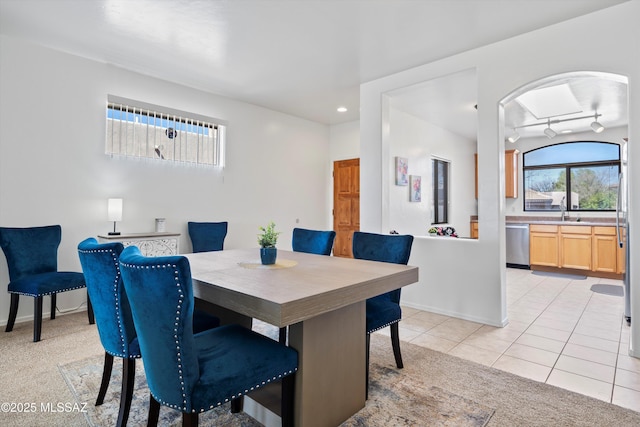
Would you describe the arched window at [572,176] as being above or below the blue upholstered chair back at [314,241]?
above

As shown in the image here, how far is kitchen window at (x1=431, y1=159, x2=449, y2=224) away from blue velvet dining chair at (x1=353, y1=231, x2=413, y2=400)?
3975 mm

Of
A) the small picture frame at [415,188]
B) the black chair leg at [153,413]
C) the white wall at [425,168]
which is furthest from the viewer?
the small picture frame at [415,188]

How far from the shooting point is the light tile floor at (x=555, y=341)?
2281mm

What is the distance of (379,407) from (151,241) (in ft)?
9.84

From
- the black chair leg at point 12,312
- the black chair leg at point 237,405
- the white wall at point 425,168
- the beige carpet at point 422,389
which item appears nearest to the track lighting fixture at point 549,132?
the white wall at point 425,168

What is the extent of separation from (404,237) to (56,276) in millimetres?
3078

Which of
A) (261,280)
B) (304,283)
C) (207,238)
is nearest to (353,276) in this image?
(304,283)

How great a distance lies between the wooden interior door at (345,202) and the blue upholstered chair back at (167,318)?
4994mm

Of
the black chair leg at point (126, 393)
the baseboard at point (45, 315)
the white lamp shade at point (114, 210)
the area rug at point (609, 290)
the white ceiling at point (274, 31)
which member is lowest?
the baseboard at point (45, 315)

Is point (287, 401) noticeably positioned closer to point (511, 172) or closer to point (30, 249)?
point (30, 249)

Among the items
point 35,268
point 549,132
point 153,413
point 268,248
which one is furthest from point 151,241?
point 549,132

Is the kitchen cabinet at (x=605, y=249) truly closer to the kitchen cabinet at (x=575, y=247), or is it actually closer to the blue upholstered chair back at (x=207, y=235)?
the kitchen cabinet at (x=575, y=247)

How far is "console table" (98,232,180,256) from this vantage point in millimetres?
3613

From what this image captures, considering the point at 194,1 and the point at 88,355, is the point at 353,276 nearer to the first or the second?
the point at 88,355
